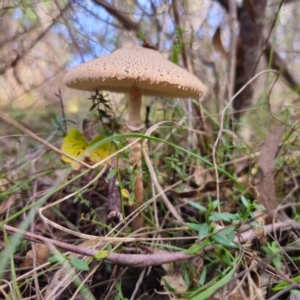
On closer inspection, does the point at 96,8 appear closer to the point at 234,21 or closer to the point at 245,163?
the point at 234,21

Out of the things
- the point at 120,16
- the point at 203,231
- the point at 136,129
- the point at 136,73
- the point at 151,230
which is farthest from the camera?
the point at 120,16

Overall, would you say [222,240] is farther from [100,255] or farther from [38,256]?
[38,256]

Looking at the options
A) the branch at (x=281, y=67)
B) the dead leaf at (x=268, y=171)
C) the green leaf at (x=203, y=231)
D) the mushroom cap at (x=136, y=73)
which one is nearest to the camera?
the green leaf at (x=203, y=231)

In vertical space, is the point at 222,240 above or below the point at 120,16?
below

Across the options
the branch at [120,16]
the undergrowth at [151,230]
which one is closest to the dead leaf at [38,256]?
the undergrowth at [151,230]

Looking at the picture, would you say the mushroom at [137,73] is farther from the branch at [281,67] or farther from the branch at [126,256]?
the branch at [281,67]

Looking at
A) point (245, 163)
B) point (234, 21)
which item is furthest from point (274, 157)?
point (234, 21)

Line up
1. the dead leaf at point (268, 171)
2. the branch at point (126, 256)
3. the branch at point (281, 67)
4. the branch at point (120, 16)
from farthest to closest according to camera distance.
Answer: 1. the branch at point (281, 67)
2. the branch at point (120, 16)
3. the dead leaf at point (268, 171)
4. the branch at point (126, 256)

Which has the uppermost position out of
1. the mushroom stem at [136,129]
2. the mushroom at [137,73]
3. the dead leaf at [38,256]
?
the mushroom at [137,73]

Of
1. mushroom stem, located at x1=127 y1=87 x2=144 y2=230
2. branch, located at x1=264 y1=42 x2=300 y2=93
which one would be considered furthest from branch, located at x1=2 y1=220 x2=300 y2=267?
branch, located at x1=264 y1=42 x2=300 y2=93

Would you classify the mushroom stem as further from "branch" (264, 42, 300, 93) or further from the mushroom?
"branch" (264, 42, 300, 93)

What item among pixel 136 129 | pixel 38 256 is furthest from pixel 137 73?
pixel 38 256

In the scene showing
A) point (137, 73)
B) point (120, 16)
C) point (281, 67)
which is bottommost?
point (137, 73)
